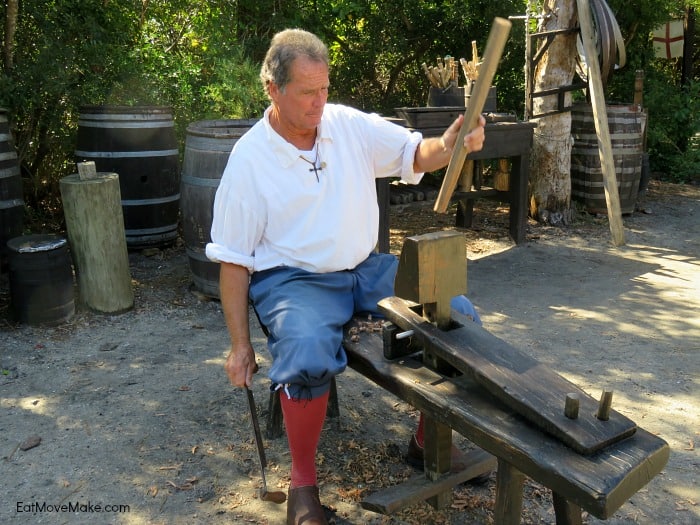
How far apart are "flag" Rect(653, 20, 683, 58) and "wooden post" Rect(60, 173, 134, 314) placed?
798 centimetres

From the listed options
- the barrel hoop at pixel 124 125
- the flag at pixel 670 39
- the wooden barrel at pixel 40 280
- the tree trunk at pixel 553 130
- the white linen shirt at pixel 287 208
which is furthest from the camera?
the flag at pixel 670 39

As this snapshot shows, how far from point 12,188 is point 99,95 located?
129cm

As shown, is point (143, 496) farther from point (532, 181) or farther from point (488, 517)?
point (532, 181)

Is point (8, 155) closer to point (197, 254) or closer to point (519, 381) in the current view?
point (197, 254)

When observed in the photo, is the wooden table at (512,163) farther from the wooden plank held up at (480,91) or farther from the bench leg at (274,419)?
the wooden plank held up at (480,91)

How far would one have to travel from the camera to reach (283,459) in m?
2.87

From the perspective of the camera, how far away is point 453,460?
2451 millimetres

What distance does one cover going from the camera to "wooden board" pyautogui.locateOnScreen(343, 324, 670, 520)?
162 cm

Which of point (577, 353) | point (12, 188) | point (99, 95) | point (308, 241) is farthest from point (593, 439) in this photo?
point (99, 95)

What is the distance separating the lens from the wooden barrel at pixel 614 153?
6836 millimetres

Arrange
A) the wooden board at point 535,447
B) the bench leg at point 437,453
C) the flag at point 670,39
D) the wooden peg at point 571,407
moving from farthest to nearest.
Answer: the flag at point 670,39 → the bench leg at point 437,453 → the wooden peg at point 571,407 → the wooden board at point 535,447

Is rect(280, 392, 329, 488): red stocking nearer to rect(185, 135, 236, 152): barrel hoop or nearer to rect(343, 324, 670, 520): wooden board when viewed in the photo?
rect(343, 324, 670, 520): wooden board

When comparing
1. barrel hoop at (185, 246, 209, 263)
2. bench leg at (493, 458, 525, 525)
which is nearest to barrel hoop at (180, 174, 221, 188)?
barrel hoop at (185, 246, 209, 263)

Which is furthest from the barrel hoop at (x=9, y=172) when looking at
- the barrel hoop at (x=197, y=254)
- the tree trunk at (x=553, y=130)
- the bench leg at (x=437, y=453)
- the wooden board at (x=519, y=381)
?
the tree trunk at (x=553, y=130)
